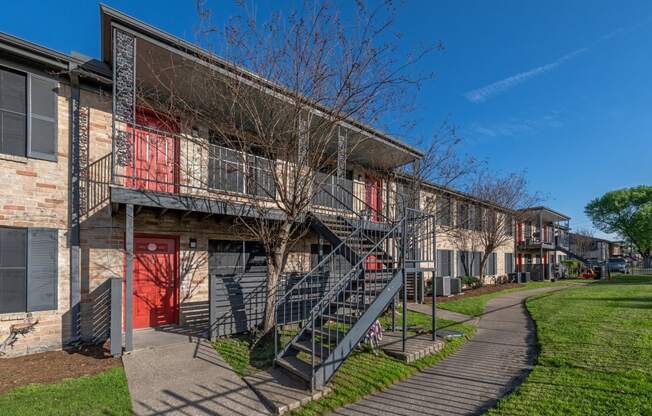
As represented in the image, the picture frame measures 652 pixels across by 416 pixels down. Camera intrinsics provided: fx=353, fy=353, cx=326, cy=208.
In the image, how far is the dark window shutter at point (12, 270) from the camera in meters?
6.28

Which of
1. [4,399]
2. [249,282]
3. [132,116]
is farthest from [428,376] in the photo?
[132,116]

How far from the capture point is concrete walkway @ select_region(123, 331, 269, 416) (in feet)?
13.9

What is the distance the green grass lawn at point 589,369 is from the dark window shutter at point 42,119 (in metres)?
8.42

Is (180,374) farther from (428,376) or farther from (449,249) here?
(449,249)

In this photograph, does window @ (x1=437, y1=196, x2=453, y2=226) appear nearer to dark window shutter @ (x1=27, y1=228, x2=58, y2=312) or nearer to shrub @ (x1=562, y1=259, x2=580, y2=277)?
dark window shutter @ (x1=27, y1=228, x2=58, y2=312)

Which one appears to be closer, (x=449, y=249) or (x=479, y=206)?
(x=449, y=249)

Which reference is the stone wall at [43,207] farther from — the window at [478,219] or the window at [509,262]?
the window at [509,262]

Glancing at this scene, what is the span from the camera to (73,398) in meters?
4.40

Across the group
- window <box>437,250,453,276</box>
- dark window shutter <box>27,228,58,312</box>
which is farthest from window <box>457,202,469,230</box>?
dark window shutter <box>27,228,58,312</box>

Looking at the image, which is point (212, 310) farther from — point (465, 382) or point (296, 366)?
point (465, 382)

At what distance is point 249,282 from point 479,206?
16.0 meters

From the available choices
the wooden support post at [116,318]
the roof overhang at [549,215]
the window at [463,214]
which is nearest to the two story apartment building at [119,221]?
the wooden support post at [116,318]

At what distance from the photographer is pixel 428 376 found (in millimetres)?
5277

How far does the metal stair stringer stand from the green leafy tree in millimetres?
51345
